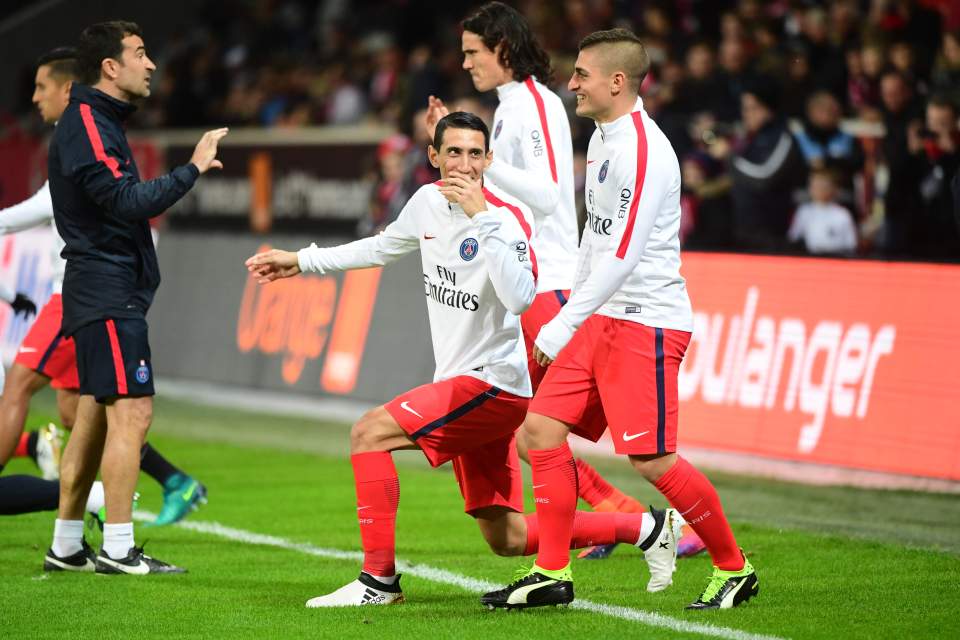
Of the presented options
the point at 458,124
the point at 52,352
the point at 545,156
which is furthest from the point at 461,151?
the point at 52,352

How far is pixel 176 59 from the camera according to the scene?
24.8 m

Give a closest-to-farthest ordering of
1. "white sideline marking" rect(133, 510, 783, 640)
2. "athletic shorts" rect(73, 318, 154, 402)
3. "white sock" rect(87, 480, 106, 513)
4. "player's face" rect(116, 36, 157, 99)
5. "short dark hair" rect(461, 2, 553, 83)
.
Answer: "white sideline marking" rect(133, 510, 783, 640) < "athletic shorts" rect(73, 318, 154, 402) < "player's face" rect(116, 36, 157, 99) < "short dark hair" rect(461, 2, 553, 83) < "white sock" rect(87, 480, 106, 513)

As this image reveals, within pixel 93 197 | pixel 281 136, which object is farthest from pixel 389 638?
pixel 281 136

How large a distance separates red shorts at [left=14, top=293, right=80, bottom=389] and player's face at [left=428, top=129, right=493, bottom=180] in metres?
3.46

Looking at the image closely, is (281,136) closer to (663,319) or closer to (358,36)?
(358,36)

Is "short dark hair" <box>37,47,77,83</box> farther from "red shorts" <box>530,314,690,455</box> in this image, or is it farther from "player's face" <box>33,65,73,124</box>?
"red shorts" <box>530,314,690,455</box>

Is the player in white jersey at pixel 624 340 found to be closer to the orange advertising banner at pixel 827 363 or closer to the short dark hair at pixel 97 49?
the short dark hair at pixel 97 49

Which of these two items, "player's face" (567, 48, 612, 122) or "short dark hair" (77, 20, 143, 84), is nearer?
"player's face" (567, 48, 612, 122)

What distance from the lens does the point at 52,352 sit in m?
8.81

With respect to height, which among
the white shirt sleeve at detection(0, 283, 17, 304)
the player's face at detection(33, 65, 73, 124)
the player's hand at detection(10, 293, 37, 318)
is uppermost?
the player's face at detection(33, 65, 73, 124)

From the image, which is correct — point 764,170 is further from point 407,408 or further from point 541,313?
point 407,408

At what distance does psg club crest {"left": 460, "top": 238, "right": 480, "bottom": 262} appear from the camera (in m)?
6.23

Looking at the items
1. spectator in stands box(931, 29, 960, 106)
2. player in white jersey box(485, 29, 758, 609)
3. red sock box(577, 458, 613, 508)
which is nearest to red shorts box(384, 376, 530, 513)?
player in white jersey box(485, 29, 758, 609)

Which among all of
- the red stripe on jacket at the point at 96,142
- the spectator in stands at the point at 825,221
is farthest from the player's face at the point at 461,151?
the spectator in stands at the point at 825,221
